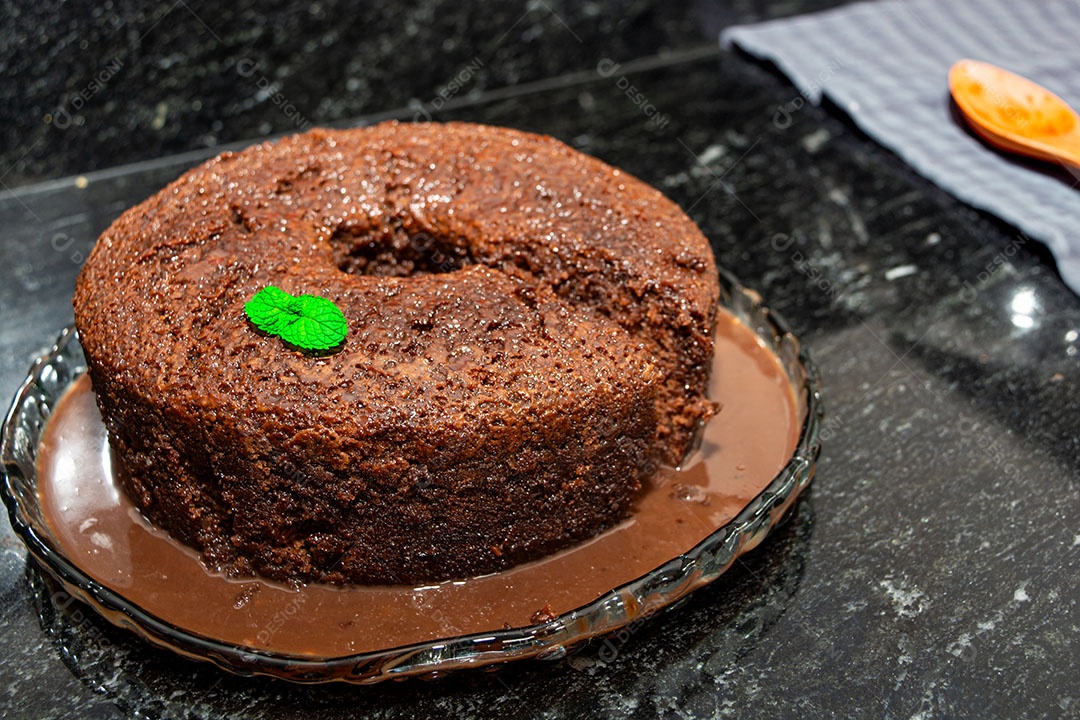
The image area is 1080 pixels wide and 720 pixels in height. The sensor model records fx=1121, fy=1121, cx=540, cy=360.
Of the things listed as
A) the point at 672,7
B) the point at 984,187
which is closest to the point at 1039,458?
the point at 984,187

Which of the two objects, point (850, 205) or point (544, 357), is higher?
point (544, 357)

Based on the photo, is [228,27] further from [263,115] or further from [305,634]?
[305,634]

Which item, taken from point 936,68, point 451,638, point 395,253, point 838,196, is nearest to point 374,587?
point 451,638

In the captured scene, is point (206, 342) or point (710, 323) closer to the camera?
point (206, 342)

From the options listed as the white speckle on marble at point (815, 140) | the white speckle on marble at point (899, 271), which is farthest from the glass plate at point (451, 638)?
the white speckle on marble at point (815, 140)

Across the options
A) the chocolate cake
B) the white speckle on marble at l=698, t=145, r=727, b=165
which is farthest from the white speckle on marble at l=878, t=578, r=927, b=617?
the white speckle on marble at l=698, t=145, r=727, b=165

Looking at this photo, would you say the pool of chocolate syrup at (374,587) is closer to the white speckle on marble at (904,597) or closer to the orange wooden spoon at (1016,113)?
the white speckle on marble at (904,597)

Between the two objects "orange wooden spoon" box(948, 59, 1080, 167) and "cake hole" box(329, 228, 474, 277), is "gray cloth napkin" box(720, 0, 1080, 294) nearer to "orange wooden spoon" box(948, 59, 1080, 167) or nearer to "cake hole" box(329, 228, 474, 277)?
"orange wooden spoon" box(948, 59, 1080, 167)

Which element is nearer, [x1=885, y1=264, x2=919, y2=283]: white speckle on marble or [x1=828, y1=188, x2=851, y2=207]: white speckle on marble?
[x1=885, y1=264, x2=919, y2=283]: white speckle on marble
